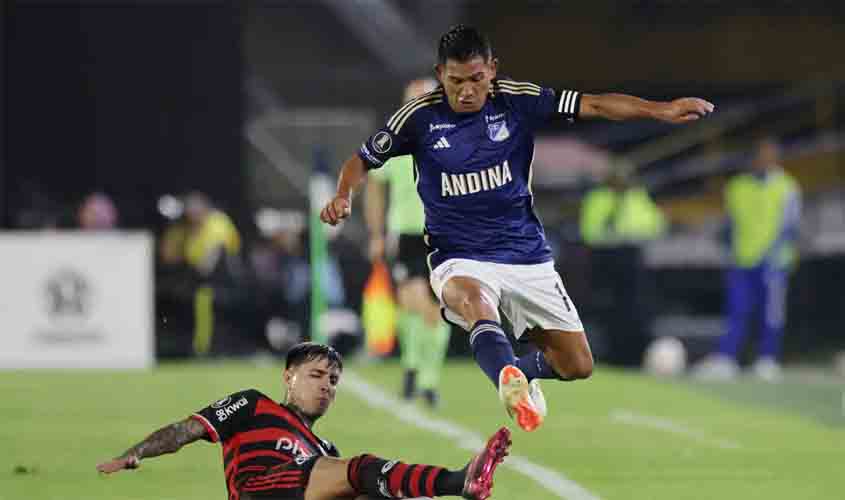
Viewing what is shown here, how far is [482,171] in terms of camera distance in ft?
27.0

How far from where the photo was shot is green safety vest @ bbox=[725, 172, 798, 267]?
18172 mm

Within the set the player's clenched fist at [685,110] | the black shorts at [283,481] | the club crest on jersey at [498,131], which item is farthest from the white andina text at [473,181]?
the black shorts at [283,481]

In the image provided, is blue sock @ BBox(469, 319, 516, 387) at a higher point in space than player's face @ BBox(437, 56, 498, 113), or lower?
lower

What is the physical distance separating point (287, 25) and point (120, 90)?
2828mm

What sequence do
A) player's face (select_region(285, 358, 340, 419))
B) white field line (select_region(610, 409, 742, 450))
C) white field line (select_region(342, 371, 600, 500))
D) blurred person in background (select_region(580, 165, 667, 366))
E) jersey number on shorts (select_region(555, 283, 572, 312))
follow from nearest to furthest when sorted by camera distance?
player's face (select_region(285, 358, 340, 419)) → jersey number on shorts (select_region(555, 283, 572, 312)) → white field line (select_region(342, 371, 600, 500)) → white field line (select_region(610, 409, 742, 450)) → blurred person in background (select_region(580, 165, 667, 366))

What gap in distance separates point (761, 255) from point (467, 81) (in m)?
10.8

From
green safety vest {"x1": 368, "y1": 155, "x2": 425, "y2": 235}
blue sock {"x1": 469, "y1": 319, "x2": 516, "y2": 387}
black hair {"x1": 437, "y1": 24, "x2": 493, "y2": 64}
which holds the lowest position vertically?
blue sock {"x1": 469, "y1": 319, "x2": 516, "y2": 387}

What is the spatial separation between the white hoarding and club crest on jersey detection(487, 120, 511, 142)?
990 cm

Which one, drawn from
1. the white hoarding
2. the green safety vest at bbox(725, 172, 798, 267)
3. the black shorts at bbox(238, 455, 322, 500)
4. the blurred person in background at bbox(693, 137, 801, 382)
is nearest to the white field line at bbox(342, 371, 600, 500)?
the black shorts at bbox(238, 455, 322, 500)

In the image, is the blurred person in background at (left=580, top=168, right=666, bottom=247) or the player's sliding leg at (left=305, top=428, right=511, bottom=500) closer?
the player's sliding leg at (left=305, top=428, right=511, bottom=500)

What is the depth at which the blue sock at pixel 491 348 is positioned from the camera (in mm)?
7539

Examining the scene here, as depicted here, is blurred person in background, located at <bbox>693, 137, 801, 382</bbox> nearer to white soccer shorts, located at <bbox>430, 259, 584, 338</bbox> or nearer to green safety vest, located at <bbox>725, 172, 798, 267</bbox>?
green safety vest, located at <bbox>725, 172, 798, 267</bbox>

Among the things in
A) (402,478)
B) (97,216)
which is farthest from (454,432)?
(97,216)

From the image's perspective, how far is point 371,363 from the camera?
18.4 metres
